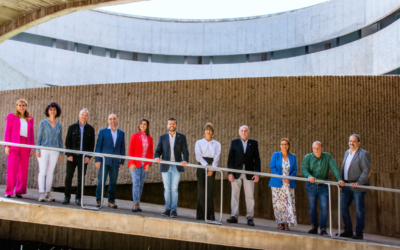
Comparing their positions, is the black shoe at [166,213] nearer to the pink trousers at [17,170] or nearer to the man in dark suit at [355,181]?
the pink trousers at [17,170]

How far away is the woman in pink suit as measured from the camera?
5012 mm

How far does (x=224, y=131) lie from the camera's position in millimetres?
6887

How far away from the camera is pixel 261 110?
269 inches

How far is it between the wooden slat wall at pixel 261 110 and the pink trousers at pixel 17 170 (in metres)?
1.83

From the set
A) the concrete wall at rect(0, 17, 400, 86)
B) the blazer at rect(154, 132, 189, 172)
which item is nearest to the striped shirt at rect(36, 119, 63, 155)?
the blazer at rect(154, 132, 189, 172)

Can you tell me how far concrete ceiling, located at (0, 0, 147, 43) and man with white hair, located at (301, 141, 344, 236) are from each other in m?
4.93

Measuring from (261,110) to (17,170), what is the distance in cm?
441

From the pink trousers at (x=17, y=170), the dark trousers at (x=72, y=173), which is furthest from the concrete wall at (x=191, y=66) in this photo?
the pink trousers at (x=17, y=170)

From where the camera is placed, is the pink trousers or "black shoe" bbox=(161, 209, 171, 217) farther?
the pink trousers

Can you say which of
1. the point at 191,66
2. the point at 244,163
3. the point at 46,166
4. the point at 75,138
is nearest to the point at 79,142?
the point at 75,138

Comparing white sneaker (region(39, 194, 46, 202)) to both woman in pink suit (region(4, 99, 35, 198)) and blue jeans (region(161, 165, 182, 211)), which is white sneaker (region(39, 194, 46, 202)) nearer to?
woman in pink suit (region(4, 99, 35, 198))

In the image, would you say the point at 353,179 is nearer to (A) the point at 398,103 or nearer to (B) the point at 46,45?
(A) the point at 398,103

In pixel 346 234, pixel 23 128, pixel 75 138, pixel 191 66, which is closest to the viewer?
pixel 346 234

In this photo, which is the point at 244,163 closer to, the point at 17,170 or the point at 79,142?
the point at 79,142
